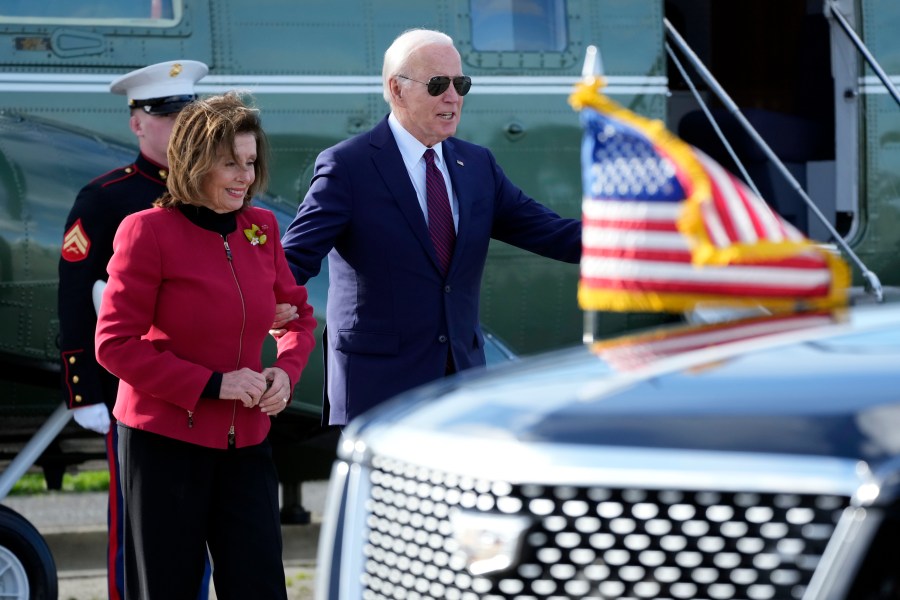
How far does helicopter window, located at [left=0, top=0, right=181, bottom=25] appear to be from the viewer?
5.87 m

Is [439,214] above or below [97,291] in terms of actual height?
above

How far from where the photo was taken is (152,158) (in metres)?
4.60

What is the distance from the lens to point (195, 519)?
144 inches

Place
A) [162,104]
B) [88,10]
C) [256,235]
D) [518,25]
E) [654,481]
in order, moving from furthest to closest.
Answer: [518,25] → [88,10] → [162,104] → [256,235] → [654,481]

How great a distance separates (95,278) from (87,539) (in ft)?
9.78

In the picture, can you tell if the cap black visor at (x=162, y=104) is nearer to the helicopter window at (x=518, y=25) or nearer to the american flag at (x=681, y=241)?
the helicopter window at (x=518, y=25)

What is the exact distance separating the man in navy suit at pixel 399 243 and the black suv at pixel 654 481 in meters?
1.47

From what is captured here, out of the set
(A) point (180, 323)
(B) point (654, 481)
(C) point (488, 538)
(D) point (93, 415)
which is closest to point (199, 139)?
(A) point (180, 323)

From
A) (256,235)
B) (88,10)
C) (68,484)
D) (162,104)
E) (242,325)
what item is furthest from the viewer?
(68,484)

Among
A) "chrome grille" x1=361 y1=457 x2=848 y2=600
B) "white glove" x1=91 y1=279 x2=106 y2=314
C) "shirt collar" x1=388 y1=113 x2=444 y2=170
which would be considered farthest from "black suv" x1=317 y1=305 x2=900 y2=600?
"white glove" x1=91 y1=279 x2=106 y2=314

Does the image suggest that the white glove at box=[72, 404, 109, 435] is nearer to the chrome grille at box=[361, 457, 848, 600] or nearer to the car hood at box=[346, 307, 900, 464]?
the car hood at box=[346, 307, 900, 464]

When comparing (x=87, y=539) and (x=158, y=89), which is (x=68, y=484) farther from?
(x=158, y=89)

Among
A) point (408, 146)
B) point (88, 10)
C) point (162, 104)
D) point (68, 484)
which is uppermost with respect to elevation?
point (88, 10)

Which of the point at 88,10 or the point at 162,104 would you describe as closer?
the point at 162,104
